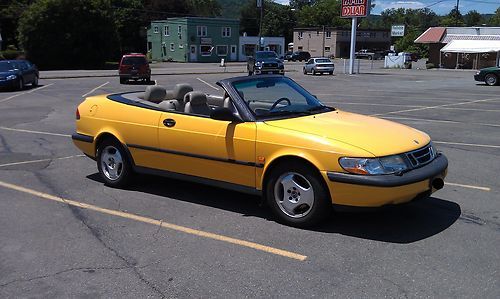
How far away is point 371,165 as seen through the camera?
4.64m

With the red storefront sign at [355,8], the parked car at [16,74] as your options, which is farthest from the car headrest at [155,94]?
the red storefront sign at [355,8]

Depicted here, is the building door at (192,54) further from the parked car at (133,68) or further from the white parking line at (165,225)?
the white parking line at (165,225)

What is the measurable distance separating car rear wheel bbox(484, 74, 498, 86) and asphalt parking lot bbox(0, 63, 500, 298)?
2470 centimetres

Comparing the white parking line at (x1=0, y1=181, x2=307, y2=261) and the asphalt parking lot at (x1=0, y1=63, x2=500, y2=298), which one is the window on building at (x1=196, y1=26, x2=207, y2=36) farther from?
the white parking line at (x1=0, y1=181, x2=307, y2=261)

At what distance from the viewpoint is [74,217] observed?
5520mm

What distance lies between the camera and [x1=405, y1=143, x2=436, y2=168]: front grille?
489cm

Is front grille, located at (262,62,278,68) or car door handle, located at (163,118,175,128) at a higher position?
car door handle, located at (163,118,175,128)

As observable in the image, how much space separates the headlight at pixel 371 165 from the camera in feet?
15.2

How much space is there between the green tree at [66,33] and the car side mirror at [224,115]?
5705 centimetres

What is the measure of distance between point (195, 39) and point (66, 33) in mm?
23870

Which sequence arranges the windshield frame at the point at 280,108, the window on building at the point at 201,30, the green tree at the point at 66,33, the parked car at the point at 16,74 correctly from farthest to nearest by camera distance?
the window on building at the point at 201,30, the green tree at the point at 66,33, the parked car at the point at 16,74, the windshield frame at the point at 280,108

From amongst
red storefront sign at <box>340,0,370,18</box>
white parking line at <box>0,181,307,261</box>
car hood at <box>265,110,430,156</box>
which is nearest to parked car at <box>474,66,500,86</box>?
red storefront sign at <box>340,0,370,18</box>

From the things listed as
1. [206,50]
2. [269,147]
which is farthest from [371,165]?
[206,50]

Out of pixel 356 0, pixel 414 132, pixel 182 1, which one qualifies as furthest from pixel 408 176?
pixel 182 1
